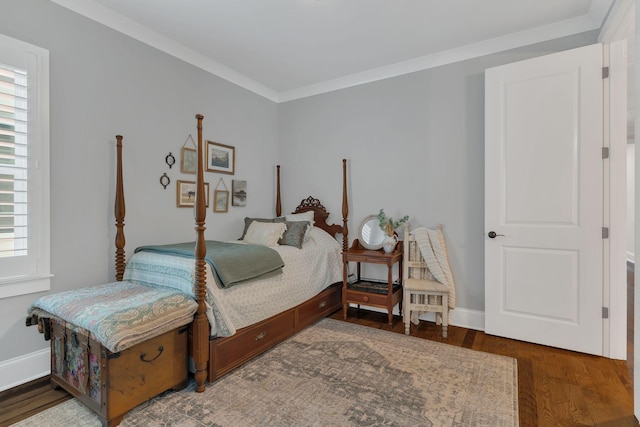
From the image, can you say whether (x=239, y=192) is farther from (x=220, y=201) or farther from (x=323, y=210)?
(x=323, y=210)

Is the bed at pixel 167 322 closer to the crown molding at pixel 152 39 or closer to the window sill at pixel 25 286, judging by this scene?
the window sill at pixel 25 286

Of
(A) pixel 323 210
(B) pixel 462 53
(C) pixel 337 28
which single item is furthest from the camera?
(A) pixel 323 210

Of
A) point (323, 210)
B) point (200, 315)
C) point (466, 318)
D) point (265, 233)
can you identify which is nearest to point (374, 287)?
point (466, 318)

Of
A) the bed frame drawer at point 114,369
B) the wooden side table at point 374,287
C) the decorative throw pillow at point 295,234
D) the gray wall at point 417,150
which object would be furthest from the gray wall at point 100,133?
the wooden side table at point 374,287

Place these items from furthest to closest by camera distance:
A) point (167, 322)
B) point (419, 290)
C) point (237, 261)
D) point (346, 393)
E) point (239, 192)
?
point (239, 192) → point (419, 290) → point (237, 261) → point (346, 393) → point (167, 322)

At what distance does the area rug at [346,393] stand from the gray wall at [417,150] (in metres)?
1.02

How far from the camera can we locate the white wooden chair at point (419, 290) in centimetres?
288

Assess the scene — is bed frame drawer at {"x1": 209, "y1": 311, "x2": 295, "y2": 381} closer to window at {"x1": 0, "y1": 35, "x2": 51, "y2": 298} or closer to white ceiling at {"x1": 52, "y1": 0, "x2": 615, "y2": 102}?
window at {"x1": 0, "y1": 35, "x2": 51, "y2": 298}

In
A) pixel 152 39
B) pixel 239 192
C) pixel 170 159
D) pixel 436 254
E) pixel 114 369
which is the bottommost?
pixel 114 369

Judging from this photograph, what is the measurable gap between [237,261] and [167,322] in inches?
24.3

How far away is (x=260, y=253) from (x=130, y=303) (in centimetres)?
98

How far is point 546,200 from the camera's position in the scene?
263 cm

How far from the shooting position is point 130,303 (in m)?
1.83

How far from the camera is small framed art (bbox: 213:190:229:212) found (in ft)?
11.5
